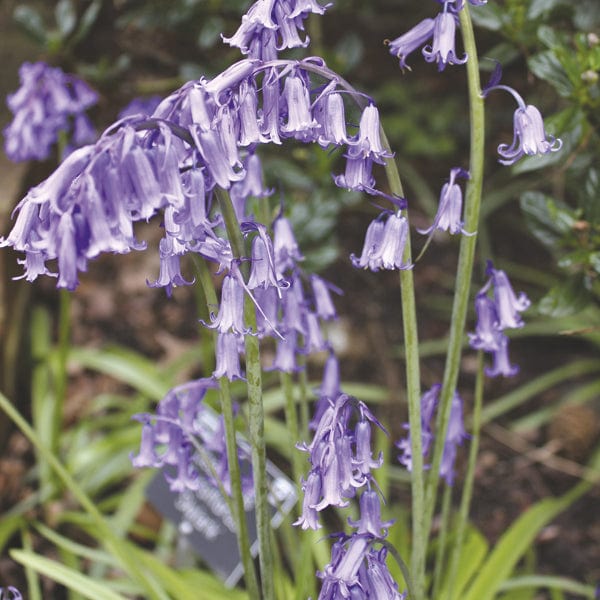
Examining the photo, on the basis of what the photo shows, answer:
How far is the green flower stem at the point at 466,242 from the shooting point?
5.68 ft

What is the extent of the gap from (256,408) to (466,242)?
1.98ft

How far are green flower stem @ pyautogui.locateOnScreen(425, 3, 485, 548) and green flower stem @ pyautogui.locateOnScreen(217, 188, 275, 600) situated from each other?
0.47m

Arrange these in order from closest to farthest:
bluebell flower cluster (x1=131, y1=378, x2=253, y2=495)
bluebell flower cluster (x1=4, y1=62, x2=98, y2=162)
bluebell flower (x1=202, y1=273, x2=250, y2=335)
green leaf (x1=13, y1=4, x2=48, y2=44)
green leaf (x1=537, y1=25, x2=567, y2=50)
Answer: bluebell flower (x1=202, y1=273, x2=250, y2=335)
bluebell flower cluster (x1=131, y1=378, x2=253, y2=495)
green leaf (x1=537, y1=25, x2=567, y2=50)
bluebell flower cluster (x1=4, y1=62, x2=98, y2=162)
green leaf (x1=13, y1=4, x2=48, y2=44)

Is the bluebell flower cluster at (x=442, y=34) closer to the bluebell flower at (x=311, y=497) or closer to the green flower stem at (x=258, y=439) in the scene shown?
the green flower stem at (x=258, y=439)

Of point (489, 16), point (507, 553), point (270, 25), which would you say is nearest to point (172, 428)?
point (270, 25)

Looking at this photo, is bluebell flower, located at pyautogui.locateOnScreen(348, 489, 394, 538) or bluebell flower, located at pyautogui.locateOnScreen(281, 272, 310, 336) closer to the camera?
bluebell flower, located at pyautogui.locateOnScreen(348, 489, 394, 538)

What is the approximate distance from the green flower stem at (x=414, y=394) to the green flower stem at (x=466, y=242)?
11cm

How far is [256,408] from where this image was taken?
1786mm

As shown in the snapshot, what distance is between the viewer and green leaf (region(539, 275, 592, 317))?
2.55 meters

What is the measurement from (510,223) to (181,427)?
2.82 meters

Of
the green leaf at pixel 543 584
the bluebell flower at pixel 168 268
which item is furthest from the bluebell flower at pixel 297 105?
the green leaf at pixel 543 584

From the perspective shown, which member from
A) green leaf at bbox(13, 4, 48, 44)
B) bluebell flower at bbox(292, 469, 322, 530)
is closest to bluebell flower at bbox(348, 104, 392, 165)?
bluebell flower at bbox(292, 469, 322, 530)

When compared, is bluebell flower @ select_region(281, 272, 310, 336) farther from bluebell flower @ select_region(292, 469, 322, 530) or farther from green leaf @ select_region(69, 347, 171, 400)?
green leaf @ select_region(69, 347, 171, 400)

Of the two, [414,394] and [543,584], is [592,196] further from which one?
[543,584]
